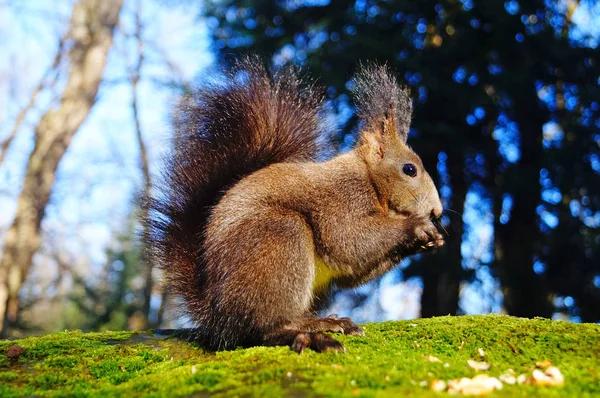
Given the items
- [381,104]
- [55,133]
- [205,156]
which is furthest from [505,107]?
[55,133]

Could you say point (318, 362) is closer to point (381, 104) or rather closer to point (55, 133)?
point (381, 104)

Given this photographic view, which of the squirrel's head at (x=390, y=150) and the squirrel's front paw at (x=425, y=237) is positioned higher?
the squirrel's head at (x=390, y=150)

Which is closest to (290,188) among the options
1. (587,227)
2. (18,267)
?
(587,227)

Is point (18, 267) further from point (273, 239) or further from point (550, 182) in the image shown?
point (550, 182)

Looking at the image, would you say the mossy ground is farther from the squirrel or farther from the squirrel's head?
the squirrel's head

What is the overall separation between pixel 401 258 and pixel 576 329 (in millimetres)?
906

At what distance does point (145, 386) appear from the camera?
1768 millimetres

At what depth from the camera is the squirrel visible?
247cm

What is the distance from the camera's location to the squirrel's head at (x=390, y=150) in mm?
3164

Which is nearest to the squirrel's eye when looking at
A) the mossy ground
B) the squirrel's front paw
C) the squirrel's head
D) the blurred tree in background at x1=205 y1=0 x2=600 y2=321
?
the squirrel's head

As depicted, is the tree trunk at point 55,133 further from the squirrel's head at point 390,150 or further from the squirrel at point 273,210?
the squirrel's head at point 390,150

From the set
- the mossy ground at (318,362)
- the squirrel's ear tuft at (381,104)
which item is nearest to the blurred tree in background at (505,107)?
the squirrel's ear tuft at (381,104)

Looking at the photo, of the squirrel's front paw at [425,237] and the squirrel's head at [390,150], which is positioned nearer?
the squirrel's front paw at [425,237]

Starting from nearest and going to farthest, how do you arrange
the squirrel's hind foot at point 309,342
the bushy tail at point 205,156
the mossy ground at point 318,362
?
the mossy ground at point 318,362 < the squirrel's hind foot at point 309,342 < the bushy tail at point 205,156
